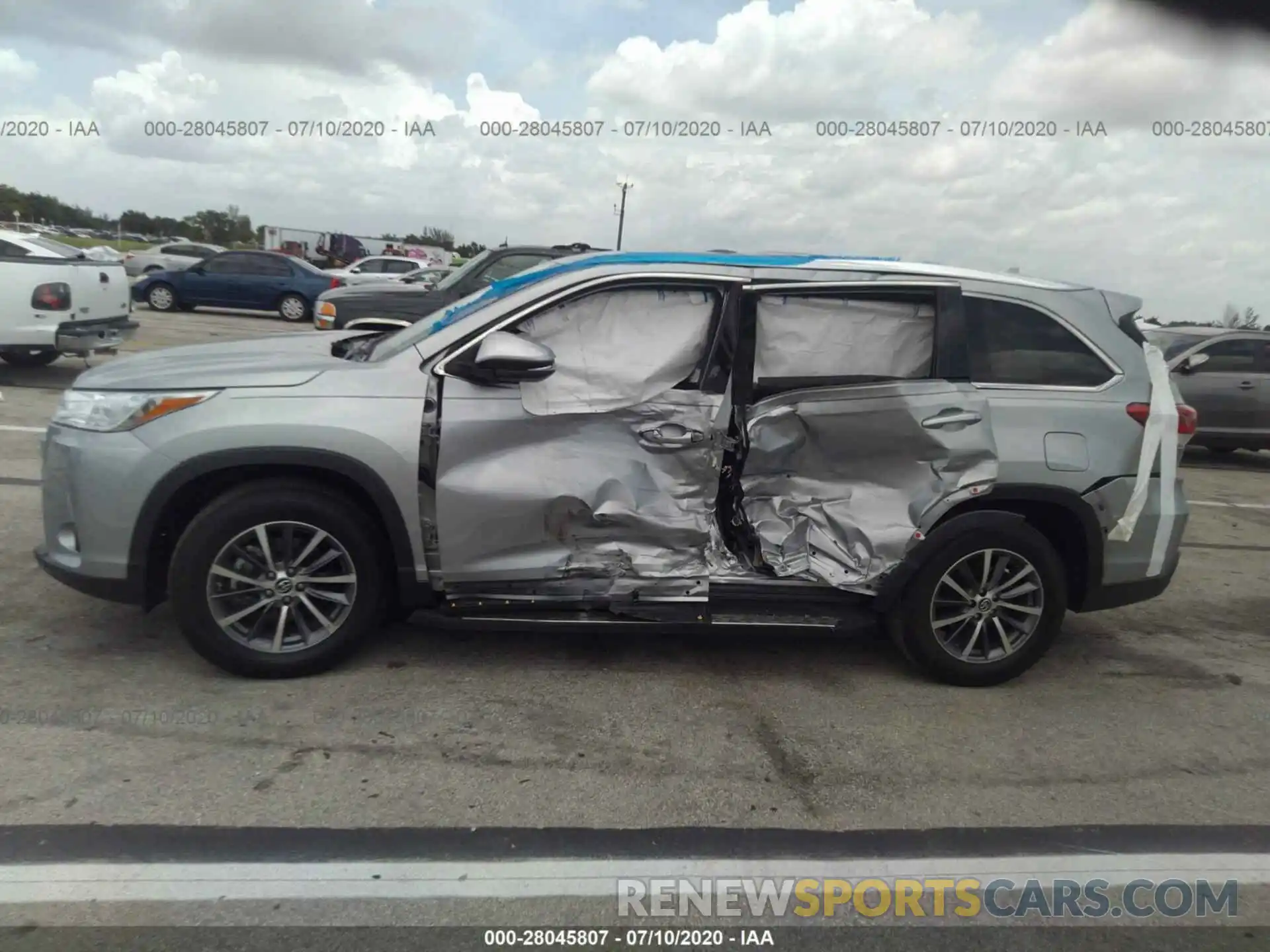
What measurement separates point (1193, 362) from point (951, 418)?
880cm

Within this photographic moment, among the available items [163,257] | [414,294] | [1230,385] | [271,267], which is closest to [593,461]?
[414,294]

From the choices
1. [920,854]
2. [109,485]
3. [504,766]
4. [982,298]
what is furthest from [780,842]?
[109,485]

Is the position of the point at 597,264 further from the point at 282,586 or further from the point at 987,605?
the point at 987,605

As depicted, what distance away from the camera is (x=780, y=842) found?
3189 mm

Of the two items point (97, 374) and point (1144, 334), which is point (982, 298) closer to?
point (1144, 334)

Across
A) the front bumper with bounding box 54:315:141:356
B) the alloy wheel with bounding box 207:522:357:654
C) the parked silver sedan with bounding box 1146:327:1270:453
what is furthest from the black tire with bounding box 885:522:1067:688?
the front bumper with bounding box 54:315:141:356

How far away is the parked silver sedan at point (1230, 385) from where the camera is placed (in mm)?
11352

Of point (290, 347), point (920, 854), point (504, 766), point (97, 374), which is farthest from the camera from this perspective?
point (290, 347)

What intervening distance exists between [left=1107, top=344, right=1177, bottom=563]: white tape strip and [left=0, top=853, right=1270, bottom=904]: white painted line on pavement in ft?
5.38

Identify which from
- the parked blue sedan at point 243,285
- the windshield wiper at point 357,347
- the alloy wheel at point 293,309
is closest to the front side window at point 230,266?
the parked blue sedan at point 243,285

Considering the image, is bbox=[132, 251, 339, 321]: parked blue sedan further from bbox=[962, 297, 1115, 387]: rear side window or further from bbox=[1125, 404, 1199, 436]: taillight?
bbox=[1125, 404, 1199, 436]: taillight

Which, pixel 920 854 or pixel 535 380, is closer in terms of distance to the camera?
pixel 920 854

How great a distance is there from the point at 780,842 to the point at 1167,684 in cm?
267

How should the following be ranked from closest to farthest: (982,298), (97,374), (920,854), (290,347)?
(920,854), (97,374), (982,298), (290,347)
